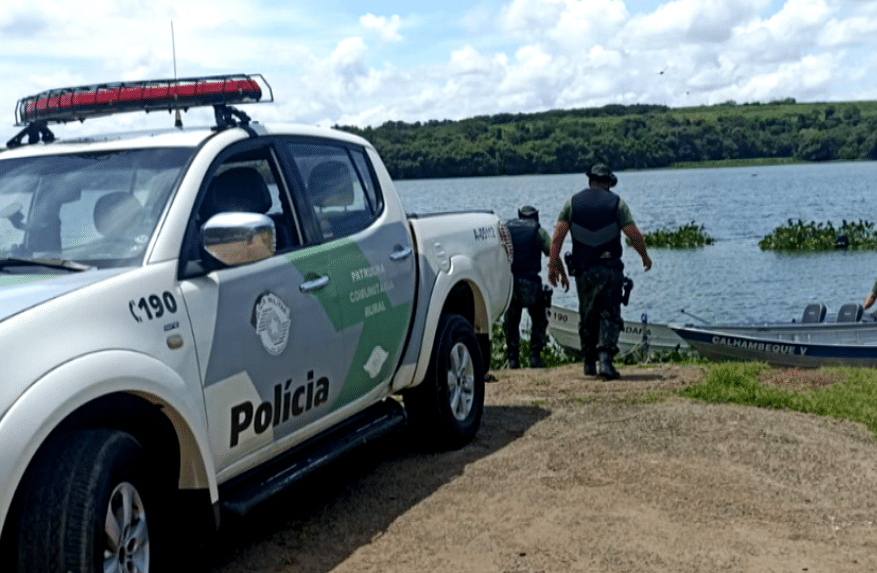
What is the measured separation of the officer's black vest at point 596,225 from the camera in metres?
10.6

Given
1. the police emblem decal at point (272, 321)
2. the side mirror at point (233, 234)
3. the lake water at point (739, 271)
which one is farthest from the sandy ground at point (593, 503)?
the lake water at point (739, 271)

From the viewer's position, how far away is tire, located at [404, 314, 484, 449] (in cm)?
682

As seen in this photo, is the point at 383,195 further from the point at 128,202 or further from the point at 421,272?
the point at 128,202

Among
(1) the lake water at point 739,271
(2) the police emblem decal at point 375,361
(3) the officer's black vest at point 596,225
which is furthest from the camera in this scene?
(1) the lake water at point 739,271

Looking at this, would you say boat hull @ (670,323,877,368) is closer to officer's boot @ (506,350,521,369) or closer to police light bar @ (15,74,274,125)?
officer's boot @ (506,350,521,369)

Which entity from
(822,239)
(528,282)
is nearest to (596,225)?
(528,282)

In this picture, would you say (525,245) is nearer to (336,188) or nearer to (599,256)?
(599,256)

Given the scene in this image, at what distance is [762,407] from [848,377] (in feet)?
7.17

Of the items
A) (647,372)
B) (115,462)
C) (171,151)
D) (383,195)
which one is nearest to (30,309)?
(115,462)

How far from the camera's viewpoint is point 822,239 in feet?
130

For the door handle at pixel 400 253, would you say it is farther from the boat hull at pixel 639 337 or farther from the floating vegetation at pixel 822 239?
the floating vegetation at pixel 822 239

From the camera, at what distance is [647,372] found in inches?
436

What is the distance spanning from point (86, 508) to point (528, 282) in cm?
1144

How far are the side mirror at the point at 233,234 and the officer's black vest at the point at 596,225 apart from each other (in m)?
6.40
